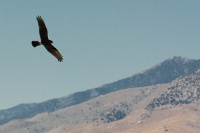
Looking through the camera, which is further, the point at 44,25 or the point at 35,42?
the point at 35,42

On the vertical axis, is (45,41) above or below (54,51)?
above

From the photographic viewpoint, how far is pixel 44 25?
12.8 metres

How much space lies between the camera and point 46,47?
509 inches

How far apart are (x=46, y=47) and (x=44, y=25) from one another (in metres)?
0.61

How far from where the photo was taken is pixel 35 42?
1364cm

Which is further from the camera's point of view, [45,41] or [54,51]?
[54,51]

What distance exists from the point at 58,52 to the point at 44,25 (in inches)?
34.9

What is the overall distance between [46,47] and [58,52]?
0.42 metres

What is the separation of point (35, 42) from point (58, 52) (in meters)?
0.89

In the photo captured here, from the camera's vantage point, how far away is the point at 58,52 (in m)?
13.2

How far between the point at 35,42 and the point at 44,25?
1.00 metres
